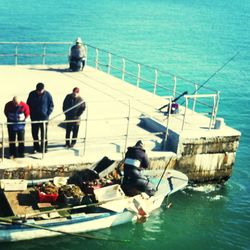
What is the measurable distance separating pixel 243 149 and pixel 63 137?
31.8ft

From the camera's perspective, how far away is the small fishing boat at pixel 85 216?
11648mm

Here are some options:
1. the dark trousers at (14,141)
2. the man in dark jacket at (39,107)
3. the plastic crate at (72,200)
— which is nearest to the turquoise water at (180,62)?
the plastic crate at (72,200)

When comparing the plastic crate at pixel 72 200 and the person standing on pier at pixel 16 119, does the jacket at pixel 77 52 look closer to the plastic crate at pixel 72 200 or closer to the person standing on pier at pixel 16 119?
the person standing on pier at pixel 16 119

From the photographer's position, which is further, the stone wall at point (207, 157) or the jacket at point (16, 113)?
the stone wall at point (207, 157)

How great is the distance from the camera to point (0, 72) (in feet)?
71.7

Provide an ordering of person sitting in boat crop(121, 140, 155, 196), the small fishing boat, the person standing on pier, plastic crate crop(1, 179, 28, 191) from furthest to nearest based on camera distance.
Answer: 1. person sitting in boat crop(121, 140, 155, 196)
2. the person standing on pier
3. plastic crate crop(1, 179, 28, 191)
4. the small fishing boat

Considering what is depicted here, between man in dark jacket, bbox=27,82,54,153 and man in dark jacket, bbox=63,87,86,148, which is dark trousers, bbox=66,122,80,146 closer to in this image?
man in dark jacket, bbox=63,87,86,148

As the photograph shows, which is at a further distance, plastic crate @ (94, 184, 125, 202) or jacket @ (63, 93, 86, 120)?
jacket @ (63, 93, 86, 120)

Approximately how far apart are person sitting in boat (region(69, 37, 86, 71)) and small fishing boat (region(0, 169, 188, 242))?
10154 millimetres

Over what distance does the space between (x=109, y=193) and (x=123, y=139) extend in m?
2.89

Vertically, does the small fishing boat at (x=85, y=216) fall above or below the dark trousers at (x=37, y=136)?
below

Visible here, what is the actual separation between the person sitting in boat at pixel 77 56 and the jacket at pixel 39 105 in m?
8.93

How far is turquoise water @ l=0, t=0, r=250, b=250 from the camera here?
13.3 metres

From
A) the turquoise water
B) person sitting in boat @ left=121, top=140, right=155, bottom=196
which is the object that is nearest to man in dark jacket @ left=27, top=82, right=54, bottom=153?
person sitting in boat @ left=121, top=140, right=155, bottom=196
